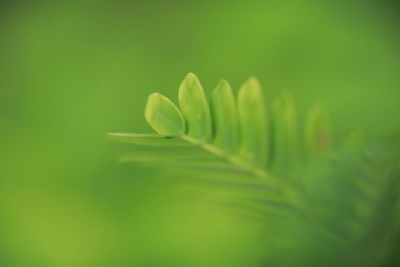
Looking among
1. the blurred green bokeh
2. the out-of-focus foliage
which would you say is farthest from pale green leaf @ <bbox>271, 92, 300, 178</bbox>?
the blurred green bokeh

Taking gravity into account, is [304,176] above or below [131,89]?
below

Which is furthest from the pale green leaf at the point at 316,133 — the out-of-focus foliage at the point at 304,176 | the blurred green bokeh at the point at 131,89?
the blurred green bokeh at the point at 131,89

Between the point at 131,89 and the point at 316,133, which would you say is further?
the point at 131,89

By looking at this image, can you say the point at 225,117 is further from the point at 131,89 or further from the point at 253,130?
the point at 131,89

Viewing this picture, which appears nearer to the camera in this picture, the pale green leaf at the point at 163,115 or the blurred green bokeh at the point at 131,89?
the pale green leaf at the point at 163,115

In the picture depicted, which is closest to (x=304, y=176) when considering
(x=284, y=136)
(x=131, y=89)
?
(x=284, y=136)

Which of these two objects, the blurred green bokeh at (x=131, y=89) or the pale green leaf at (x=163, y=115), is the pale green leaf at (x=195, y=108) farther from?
the blurred green bokeh at (x=131, y=89)
